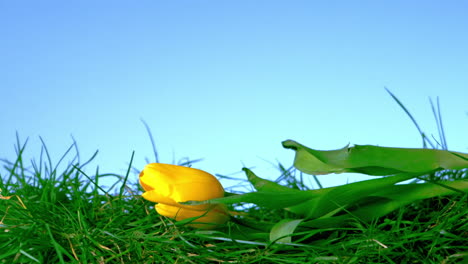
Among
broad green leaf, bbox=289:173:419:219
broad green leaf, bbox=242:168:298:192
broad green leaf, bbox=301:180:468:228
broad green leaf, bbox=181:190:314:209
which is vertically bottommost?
broad green leaf, bbox=301:180:468:228

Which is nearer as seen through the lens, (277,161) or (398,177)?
(398,177)

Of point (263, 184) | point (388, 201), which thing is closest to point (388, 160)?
point (388, 201)

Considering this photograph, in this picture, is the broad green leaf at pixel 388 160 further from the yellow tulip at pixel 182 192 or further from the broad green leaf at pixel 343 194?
the yellow tulip at pixel 182 192

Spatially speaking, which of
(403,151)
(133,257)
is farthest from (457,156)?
(133,257)

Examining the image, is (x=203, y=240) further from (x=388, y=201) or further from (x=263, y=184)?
(x=388, y=201)

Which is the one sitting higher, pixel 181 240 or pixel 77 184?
pixel 77 184

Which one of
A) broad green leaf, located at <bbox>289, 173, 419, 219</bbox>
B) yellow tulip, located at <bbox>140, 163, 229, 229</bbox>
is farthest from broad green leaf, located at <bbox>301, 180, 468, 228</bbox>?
yellow tulip, located at <bbox>140, 163, 229, 229</bbox>

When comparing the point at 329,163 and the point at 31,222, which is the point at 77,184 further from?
the point at 329,163

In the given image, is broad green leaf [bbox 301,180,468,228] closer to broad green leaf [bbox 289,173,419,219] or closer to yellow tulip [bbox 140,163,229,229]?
broad green leaf [bbox 289,173,419,219]

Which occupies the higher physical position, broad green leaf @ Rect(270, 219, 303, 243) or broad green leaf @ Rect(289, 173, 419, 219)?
broad green leaf @ Rect(289, 173, 419, 219)
